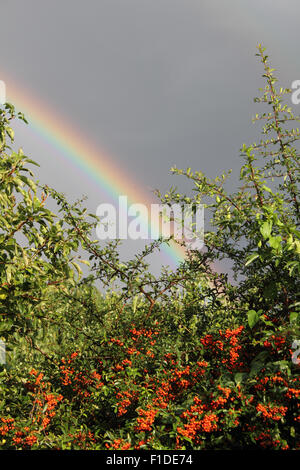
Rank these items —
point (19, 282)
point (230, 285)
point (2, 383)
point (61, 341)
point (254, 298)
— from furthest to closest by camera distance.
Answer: point (61, 341) → point (230, 285) → point (254, 298) → point (2, 383) → point (19, 282)

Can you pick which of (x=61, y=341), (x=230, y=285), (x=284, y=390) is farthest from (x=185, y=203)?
(x=61, y=341)

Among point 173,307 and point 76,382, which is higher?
point 173,307

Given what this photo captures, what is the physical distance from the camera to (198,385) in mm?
3918

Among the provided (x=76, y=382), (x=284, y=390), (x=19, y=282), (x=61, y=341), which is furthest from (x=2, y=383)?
(x=284, y=390)

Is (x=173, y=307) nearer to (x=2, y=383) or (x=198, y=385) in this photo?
(x=198, y=385)

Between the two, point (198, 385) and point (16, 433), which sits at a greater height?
point (198, 385)

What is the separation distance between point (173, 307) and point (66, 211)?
1.87 metres

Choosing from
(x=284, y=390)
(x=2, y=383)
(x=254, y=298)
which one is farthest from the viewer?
(x=254, y=298)

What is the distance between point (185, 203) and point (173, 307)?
137cm

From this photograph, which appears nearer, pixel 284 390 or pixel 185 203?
pixel 284 390

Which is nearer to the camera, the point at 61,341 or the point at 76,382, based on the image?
the point at 76,382

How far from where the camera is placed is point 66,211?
16.1ft
